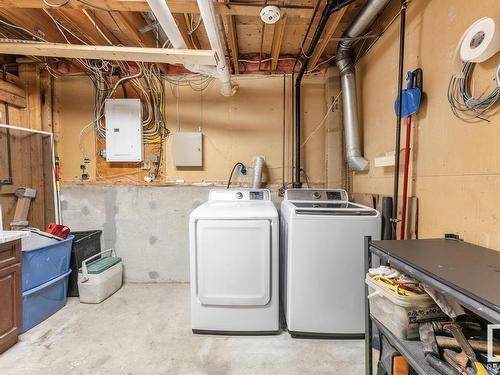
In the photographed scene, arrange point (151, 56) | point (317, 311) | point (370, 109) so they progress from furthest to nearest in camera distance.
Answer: point (370, 109) → point (151, 56) → point (317, 311)

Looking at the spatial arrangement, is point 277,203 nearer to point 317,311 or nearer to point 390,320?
point 317,311

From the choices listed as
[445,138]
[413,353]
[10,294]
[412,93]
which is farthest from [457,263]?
[10,294]

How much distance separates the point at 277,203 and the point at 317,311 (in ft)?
4.96

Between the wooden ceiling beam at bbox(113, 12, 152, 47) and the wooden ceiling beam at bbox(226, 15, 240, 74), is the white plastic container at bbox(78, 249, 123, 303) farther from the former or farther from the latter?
the wooden ceiling beam at bbox(226, 15, 240, 74)

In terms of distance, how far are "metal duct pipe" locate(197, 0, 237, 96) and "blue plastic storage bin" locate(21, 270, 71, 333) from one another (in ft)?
8.60

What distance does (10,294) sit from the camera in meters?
1.97

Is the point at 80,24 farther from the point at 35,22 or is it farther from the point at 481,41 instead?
the point at 481,41

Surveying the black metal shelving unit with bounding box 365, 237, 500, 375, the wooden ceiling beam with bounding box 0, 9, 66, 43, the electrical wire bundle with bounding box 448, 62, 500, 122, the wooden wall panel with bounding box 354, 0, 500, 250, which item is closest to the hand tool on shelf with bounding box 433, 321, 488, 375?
the black metal shelving unit with bounding box 365, 237, 500, 375

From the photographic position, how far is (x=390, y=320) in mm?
1222

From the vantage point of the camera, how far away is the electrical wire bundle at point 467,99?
4.17 ft

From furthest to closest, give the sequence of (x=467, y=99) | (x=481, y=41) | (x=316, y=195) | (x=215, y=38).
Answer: (x=316, y=195)
(x=215, y=38)
(x=467, y=99)
(x=481, y=41)

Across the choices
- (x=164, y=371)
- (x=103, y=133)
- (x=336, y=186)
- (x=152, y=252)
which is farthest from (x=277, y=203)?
(x=103, y=133)

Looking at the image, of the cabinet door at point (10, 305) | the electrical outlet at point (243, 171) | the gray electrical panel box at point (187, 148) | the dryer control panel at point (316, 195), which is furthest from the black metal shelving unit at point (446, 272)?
the cabinet door at point (10, 305)

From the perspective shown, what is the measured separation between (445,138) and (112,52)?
2.54 meters
